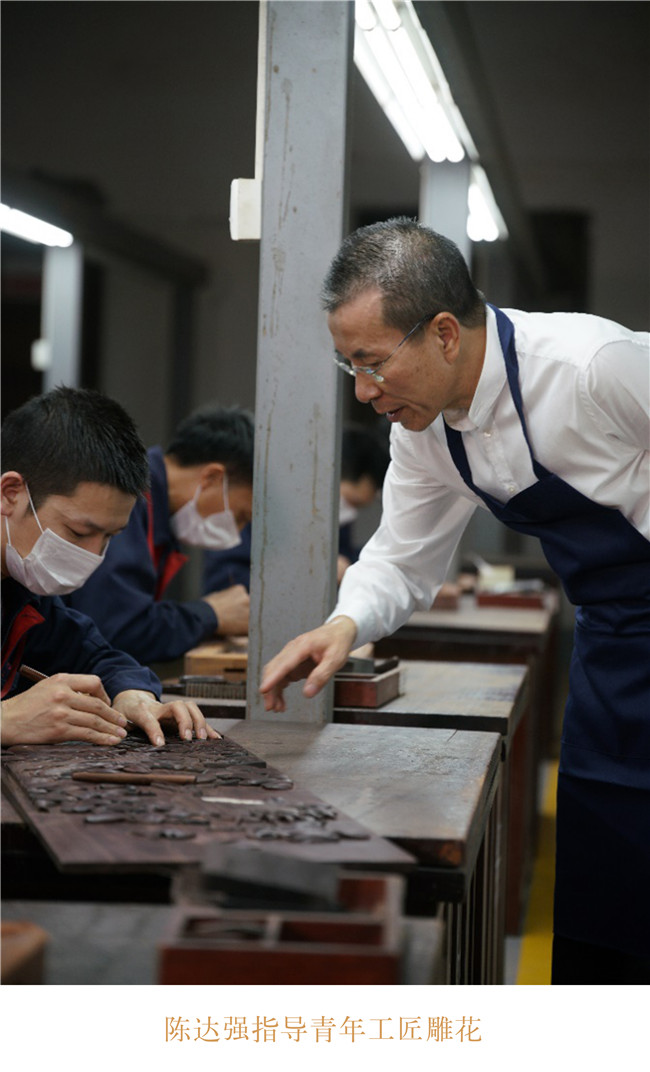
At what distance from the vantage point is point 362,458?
4.98m

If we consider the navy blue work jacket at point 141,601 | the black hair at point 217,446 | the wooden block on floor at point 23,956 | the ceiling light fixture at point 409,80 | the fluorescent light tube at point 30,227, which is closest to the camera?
the wooden block on floor at point 23,956

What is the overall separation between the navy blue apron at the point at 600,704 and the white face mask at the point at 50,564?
2.35 feet

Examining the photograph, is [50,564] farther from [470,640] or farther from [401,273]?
[470,640]

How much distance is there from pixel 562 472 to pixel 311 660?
0.54 meters

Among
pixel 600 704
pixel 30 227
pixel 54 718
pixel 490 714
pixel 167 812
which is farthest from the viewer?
pixel 30 227

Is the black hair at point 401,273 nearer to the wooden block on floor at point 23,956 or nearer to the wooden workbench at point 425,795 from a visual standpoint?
the wooden workbench at point 425,795

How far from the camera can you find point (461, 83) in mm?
3770

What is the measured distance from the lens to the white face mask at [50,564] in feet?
6.88

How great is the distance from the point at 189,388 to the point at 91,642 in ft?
23.3

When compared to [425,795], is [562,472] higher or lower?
higher

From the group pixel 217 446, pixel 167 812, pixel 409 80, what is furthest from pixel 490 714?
pixel 409 80

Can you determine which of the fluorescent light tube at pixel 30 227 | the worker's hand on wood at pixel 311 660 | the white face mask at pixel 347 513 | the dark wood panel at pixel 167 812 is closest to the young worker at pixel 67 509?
the worker's hand on wood at pixel 311 660

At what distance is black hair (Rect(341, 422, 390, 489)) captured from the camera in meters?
4.98

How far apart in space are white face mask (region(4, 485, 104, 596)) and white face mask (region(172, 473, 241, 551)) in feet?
4.41
